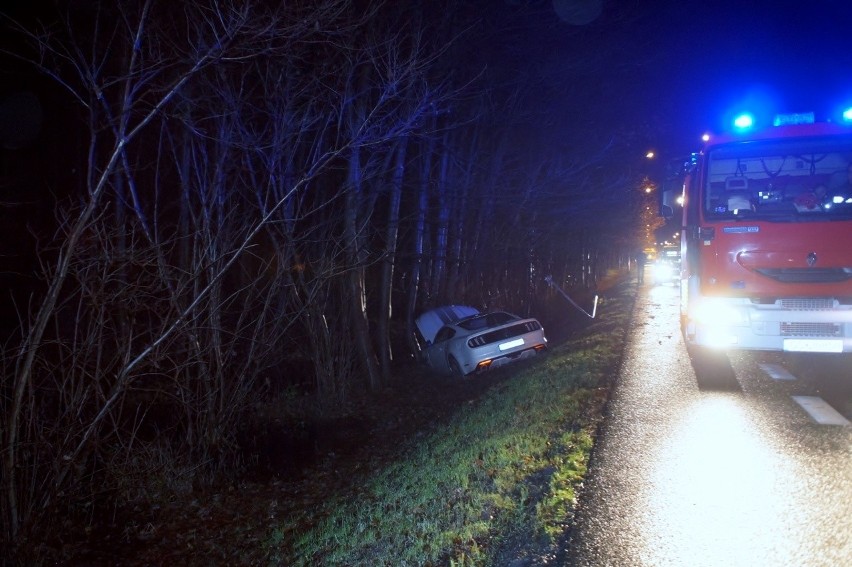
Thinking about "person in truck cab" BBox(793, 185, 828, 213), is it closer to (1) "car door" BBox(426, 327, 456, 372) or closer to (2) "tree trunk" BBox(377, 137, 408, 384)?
→ (2) "tree trunk" BBox(377, 137, 408, 384)

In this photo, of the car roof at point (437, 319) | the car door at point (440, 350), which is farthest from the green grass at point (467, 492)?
the car roof at point (437, 319)

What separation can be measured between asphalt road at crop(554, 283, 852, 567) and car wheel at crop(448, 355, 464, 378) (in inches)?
195

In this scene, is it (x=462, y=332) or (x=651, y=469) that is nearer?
(x=651, y=469)

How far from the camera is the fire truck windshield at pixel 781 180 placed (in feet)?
27.6

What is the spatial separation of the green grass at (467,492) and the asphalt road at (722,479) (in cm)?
31

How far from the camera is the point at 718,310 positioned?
886cm

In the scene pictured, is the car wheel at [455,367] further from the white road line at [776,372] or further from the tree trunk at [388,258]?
the white road line at [776,372]

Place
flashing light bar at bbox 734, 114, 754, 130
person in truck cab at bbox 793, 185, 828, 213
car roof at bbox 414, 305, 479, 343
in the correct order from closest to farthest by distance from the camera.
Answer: person in truck cab at bbox 793, 185, 828, 213 < flashing light bar at bbox 734, 114, 754, 130 < car roof at bbox 414, 305, 479, 343

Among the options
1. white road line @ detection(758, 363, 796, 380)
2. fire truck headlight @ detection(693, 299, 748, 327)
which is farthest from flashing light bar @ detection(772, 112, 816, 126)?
white road line @ detection(758, 363, 796, 380)

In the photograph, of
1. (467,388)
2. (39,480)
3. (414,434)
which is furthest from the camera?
(467,388)

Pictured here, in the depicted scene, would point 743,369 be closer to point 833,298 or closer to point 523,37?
point 833,298

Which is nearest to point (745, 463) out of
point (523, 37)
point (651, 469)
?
point (651, 469)

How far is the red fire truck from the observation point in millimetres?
8242

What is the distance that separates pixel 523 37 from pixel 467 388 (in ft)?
24.3
